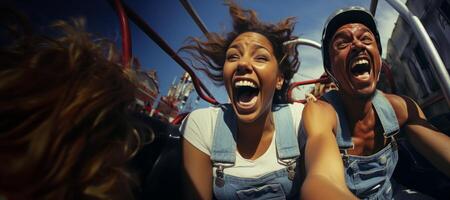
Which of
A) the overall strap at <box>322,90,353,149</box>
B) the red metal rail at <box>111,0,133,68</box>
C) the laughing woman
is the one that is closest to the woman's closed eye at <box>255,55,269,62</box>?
the laughing woman

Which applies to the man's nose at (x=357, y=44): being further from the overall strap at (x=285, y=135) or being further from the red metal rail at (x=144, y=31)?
the red metal rail at (x=144, y=31)

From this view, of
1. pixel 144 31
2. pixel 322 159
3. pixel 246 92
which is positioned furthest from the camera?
pixel 246 92

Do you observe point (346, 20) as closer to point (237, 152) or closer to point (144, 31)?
point (237, 152)

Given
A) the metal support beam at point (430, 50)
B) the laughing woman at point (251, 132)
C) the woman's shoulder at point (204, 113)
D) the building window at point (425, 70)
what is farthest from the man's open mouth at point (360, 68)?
the building window at point (425, 70)

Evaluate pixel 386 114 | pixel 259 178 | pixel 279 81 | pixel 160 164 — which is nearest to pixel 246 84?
pixel 279 81

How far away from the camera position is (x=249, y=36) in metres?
1.53

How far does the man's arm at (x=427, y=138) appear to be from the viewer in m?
1.22

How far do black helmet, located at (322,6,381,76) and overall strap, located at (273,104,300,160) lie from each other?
0.41 m

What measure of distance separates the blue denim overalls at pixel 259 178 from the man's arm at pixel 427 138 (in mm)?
605

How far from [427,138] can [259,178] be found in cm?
86

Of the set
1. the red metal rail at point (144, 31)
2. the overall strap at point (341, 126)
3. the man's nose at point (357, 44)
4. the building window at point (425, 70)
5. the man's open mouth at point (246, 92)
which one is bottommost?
the overall strap at point (341, 126)

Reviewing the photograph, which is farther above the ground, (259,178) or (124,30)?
(124,30)

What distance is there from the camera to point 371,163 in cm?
129

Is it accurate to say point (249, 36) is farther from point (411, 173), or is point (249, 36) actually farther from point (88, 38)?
point (411, 173)
